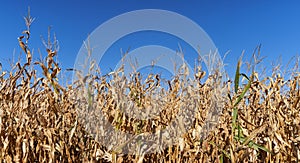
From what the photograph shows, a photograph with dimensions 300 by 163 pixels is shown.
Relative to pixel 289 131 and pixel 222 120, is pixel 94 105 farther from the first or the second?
pixel 289 131

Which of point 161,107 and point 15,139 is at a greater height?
point 161,107

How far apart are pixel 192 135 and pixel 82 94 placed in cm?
70

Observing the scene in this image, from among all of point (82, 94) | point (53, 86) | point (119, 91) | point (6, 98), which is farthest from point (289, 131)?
point (6, 98)

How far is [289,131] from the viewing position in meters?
2.20

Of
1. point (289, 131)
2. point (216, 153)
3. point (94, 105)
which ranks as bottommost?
point (216, 153)

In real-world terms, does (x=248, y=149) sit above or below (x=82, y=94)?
below

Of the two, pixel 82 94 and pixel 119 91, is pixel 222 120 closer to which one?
pixel 119 91

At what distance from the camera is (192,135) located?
7.00ft

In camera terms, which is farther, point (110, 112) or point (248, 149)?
point (110, 112)

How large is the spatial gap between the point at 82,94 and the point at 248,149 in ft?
3.26

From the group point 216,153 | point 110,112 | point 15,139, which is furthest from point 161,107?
point 15,139

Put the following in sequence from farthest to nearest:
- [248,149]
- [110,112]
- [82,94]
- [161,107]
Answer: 1. [161,107]
2. [110,112]
3. [82,94]
4. [248,149]

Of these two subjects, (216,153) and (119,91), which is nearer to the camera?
(216,153)

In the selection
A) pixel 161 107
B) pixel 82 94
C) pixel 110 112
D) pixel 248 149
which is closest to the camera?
pixel 248 149
